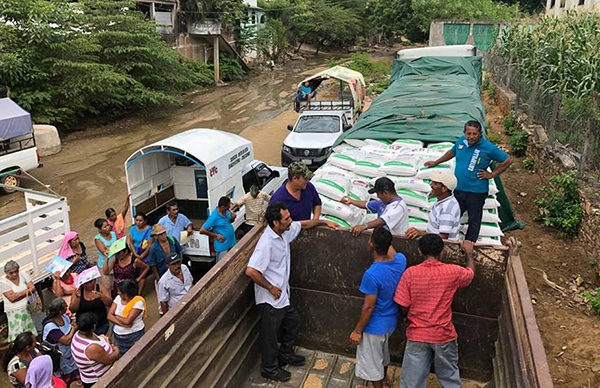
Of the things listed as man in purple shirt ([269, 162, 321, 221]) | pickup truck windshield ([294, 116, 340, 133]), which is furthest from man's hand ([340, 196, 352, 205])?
pickup truck windshield ([294, 116, 340, 133])

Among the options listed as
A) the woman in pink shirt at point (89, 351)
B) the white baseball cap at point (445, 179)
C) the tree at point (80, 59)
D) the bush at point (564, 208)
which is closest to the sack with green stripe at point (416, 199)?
the white baseball cap at point (445, 179)

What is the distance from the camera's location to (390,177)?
18.2ft

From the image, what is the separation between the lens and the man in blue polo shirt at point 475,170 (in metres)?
4.91

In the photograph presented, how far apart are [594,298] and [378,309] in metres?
3.61

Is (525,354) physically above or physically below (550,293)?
above

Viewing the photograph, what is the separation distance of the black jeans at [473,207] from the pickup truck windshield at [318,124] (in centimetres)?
800

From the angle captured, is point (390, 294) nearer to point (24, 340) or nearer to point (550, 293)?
point (24, 340)

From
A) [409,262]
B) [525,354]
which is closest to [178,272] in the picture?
[409,262]

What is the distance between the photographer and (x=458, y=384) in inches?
137

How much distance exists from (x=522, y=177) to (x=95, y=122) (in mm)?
15476

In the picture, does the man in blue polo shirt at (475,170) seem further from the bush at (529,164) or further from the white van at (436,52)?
the white van at (436,52)

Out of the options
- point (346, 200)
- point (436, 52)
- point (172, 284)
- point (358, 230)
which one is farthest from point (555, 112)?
point (172, 284)

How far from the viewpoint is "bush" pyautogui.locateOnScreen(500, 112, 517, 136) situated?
1286 centimetres

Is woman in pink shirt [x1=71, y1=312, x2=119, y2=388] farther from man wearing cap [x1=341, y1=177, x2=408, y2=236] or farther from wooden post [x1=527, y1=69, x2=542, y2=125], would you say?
wooden post [x1=527, y1=69, x2=542, y2=125]
